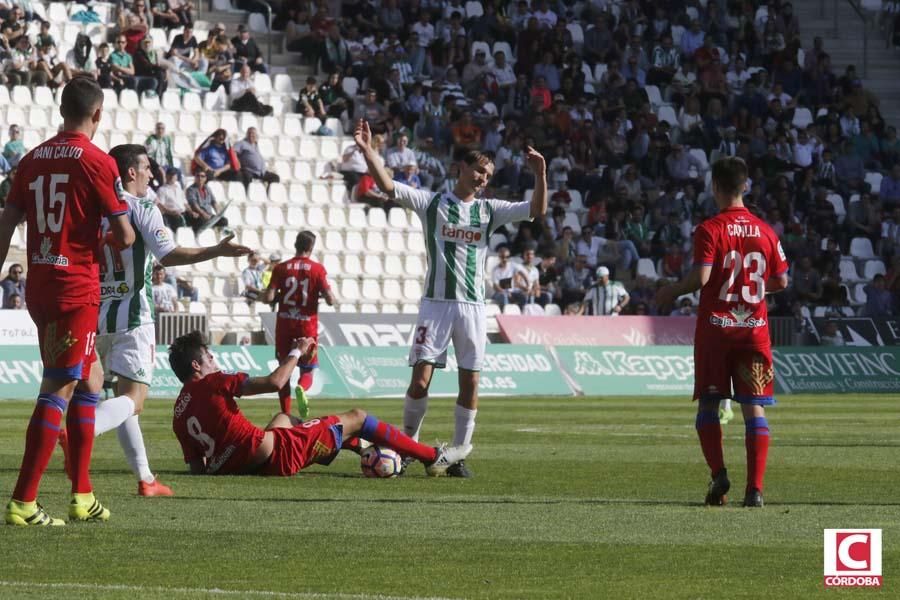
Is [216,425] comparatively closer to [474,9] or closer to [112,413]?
[112,413]

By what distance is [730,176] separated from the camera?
1018 centimetres

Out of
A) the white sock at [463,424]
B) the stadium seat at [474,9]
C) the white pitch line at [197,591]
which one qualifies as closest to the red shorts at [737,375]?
the white sock at [463,424]

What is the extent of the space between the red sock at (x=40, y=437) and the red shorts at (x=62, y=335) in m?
0.14

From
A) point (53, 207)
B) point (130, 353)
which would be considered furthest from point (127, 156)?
point (53, 207)

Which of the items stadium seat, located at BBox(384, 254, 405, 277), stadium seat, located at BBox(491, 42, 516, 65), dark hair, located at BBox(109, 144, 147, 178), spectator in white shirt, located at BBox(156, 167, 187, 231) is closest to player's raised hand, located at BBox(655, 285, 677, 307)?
dark hair, located at BBox(109, 144, 147, 178)

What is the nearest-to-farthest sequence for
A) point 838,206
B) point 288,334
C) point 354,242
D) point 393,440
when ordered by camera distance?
point 393,440 → point 288,334 → point 354,242 → point 838,206

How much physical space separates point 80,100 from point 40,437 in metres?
1.71

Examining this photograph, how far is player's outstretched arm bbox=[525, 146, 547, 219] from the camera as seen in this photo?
12.1 meters

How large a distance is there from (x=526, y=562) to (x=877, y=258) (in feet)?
102

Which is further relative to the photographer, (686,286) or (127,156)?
(127,156)

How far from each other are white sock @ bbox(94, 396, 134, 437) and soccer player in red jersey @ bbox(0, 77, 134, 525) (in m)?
1.58

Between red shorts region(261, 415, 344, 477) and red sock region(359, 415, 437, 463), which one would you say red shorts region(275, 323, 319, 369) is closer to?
red sock region(359, 415, 437, 463)

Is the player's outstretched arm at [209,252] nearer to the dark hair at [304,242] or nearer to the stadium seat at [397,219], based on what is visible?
the dark hair at [304,242]

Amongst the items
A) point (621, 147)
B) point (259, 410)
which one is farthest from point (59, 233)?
point (621, 147)
